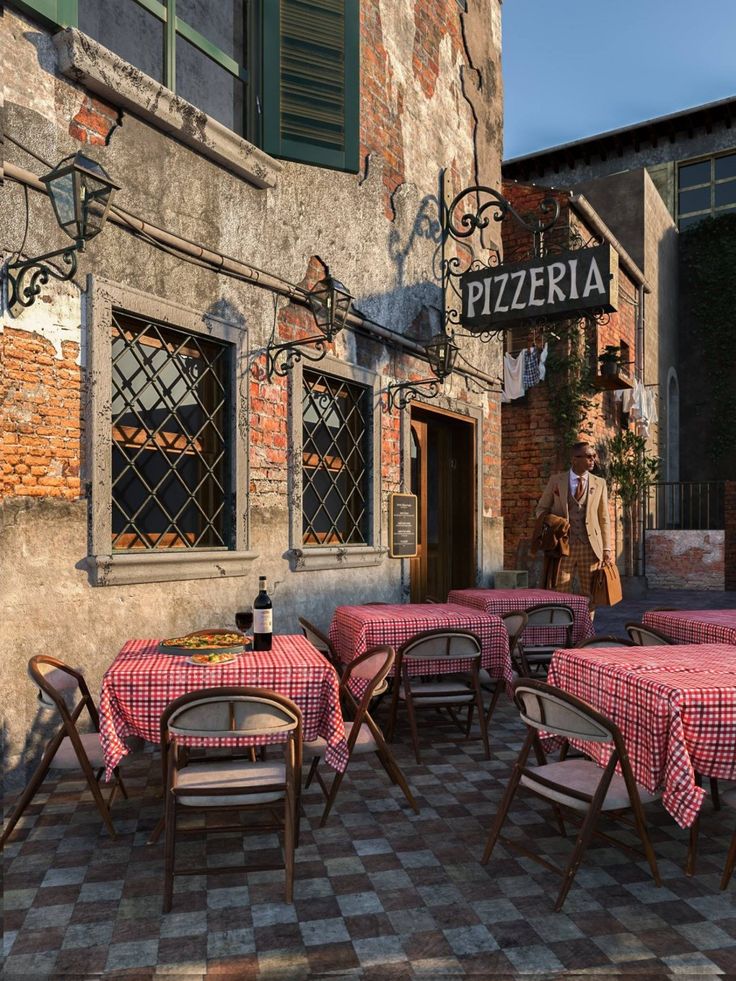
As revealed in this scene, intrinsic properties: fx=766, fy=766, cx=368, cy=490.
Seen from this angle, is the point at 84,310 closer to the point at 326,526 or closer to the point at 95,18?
the point at 326,526

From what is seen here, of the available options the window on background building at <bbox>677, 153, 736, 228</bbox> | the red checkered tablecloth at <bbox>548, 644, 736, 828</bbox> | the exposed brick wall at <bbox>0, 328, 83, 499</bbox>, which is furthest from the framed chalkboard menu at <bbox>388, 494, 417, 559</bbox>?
the window on background building at <bbox>677, 153, 736, 228</bbox>

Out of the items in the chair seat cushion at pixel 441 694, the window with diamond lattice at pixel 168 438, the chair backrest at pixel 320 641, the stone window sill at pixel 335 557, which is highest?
the window with diamond lattice at pixel 168 438

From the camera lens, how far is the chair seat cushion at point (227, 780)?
3.10m

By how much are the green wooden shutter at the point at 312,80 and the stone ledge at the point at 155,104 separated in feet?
1.33

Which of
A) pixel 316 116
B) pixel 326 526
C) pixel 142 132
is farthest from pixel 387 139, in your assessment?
pixel 326 526

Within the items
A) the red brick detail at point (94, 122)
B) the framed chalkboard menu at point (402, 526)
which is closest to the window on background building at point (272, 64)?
the red brick detail at point (94, 122)

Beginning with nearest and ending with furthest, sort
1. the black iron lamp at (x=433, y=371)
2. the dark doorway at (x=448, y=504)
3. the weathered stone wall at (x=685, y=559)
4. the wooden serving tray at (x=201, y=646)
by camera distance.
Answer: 1. the wooden serving tray at (x=201, y=646)
2. the black iron lamp at (x=433, y=371)
3. the dark doorway at (x=448, y=504)
4. the weathered stone wall at (x=685, y=559)

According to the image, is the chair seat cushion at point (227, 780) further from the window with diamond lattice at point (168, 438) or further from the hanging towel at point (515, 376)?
the hanging towel at point (515, 376)

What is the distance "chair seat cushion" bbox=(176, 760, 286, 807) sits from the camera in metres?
3.10

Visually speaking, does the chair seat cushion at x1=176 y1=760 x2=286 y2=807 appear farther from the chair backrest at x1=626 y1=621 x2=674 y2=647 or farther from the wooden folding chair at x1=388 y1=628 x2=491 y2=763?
the chair backrest at x1=626 y1=621 x2=674 y2=647

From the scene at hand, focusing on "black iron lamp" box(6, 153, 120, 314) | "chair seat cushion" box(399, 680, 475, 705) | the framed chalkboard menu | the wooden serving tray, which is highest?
"black iron lamp" box(6, 153, 120, 314)

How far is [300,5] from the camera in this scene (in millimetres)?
6547

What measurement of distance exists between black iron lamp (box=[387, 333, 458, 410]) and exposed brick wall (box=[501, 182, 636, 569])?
4.47 m

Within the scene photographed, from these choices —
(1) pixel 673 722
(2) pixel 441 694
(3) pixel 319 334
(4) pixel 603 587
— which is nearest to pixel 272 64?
(3) pixel 319 334
